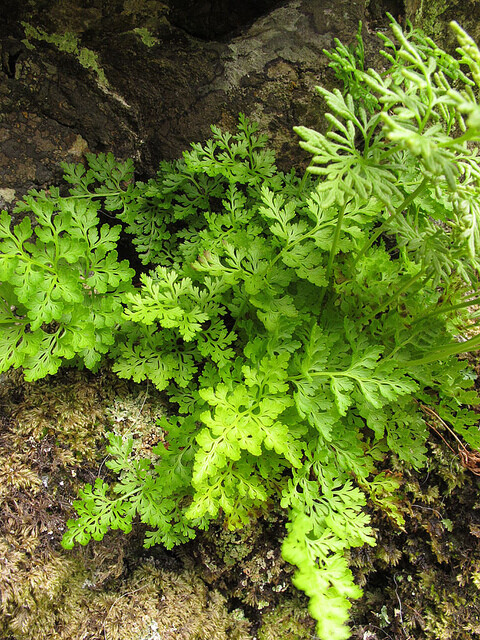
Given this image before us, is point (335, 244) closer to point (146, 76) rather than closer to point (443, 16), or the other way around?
point (146, 76)

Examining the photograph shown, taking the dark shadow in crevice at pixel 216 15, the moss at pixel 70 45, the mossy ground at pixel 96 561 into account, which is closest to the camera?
the mossy ground at pixel 96 561

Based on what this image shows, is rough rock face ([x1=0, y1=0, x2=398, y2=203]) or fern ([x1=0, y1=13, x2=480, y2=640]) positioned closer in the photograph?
fern ([x1=0, y1=13, x2=480, y2=640])

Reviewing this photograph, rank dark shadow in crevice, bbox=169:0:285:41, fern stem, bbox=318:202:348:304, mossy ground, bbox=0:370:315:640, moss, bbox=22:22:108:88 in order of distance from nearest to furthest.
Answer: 1. fern stem, bbox=318:202:348:304
2. mossy ground, bbox=0:370:315:640
3. moss, bbox=22:22:108:88
4. dark shadow in crevice, bbox=169:0:285:41

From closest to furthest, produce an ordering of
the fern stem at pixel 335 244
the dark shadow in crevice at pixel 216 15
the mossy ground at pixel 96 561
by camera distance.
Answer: the fern stem at pixel 335 244, the mossy ground at pixel 96 561, the dark shadow in crevice at pixel 216 15

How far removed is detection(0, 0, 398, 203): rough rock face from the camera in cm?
235

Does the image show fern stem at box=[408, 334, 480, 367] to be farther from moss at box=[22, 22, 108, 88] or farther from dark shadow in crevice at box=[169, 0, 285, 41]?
moss at box=[22, 22, 108, 88]

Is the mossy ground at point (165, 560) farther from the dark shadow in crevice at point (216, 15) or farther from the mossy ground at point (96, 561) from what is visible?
the dark shadow in crevice at point (216, 15)

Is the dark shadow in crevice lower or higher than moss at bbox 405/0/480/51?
lower

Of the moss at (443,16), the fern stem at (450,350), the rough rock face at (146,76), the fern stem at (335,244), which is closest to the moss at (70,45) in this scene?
the rough rock face at (146,76)

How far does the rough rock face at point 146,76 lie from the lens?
7.72 ft

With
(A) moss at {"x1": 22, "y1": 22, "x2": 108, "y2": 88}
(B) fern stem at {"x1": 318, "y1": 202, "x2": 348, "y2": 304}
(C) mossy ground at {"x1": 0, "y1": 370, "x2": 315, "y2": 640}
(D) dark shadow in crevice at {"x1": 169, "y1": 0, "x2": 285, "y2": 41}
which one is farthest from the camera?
(D) dark shadow in crevice at {"x1": 169, "y1": 0, "x2": 285, "y2": 41}

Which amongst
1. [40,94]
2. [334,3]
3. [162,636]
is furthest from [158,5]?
[162,636]

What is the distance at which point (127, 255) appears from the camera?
9.22 ft

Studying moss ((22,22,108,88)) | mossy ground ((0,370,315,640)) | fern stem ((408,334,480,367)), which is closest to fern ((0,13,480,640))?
fern stem ((408,334,480,367))
